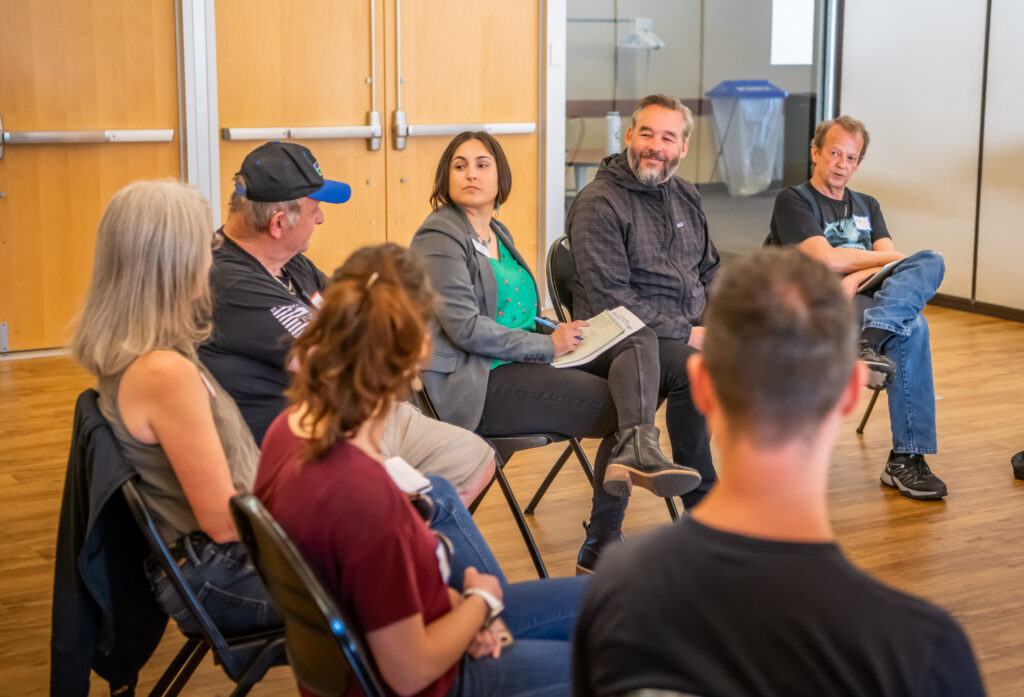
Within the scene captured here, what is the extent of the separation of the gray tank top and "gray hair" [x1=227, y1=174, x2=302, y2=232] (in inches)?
24.8

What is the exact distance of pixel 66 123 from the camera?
5312 mm

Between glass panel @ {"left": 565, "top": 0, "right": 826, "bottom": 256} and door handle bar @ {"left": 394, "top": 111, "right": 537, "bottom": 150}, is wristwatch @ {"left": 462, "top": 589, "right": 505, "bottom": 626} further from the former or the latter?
glass panel @ {"left": 565, "top": 0, "right": 826, "bottom": 256}

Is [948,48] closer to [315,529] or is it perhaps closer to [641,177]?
[641,177]

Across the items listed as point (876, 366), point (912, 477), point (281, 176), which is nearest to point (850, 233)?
point (876, 366)

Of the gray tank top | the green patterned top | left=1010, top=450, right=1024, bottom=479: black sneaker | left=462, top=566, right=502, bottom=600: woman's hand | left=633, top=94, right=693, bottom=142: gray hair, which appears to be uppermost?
left=633, top=94, right=693, bottom=142: gray hair

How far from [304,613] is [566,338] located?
1692mm

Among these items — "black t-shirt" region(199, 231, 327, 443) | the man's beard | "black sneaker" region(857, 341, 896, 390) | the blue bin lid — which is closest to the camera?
"black t-shirt" region(199, 231, 327, 443)

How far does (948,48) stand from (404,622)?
6.67m

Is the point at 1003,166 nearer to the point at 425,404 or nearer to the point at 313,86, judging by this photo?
the point at 313,86

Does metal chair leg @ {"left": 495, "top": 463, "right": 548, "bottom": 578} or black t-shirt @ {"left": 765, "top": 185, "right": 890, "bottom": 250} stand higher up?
black t-shirt @ {"left": 765, "top": 185, "right": 890, "bottom": 250}

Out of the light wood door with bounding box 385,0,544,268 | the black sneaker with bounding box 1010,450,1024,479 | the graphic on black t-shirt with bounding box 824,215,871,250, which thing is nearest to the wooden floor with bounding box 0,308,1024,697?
the black sneaker with bounding box 1010,450,1024,479

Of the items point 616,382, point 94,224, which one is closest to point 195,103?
point 94,224

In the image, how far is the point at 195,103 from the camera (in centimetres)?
555

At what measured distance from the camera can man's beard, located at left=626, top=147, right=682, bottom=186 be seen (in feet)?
10.9
